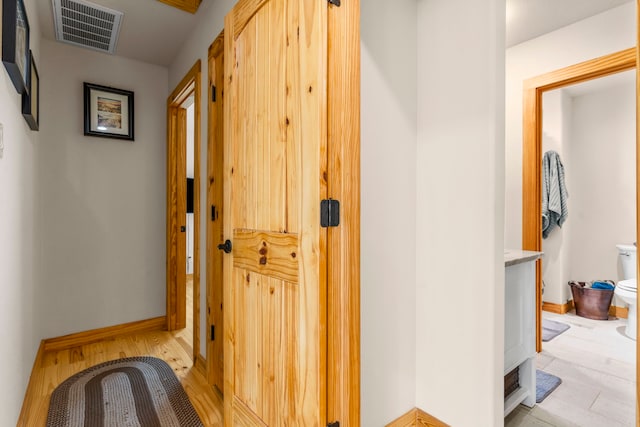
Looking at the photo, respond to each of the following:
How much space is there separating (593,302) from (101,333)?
4.82m

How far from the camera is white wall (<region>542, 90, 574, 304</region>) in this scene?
3.71m

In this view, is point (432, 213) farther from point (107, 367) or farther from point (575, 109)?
point (575, 109)

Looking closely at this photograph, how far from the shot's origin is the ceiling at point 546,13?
2.33m

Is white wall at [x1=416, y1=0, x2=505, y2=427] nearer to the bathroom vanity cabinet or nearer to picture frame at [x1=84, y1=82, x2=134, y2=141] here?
the bathroom vanity cabinet

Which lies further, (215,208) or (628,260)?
(628,260)

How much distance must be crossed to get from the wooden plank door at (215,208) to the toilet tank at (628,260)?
405 cm

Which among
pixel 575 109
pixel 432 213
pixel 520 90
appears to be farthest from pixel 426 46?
pixel 575 109

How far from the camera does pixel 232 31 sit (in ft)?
5.18

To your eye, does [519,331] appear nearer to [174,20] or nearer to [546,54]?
[546,54]

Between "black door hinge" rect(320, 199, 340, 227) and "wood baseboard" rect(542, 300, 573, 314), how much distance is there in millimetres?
3820

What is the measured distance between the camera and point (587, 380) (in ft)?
6.89

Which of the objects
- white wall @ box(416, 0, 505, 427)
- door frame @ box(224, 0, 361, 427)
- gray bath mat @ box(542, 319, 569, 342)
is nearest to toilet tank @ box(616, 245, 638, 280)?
gray bath mat @ box(542, 319, 569, 342)

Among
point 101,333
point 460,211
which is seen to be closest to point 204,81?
point 460,211

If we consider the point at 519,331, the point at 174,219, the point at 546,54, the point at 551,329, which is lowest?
the point at 551,329
